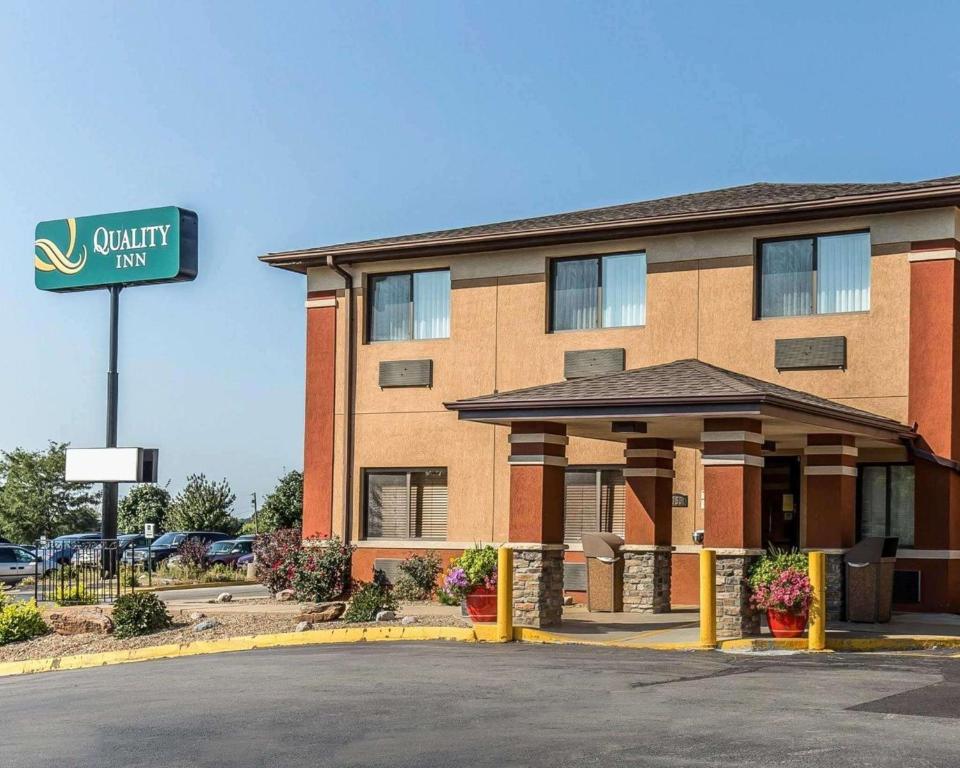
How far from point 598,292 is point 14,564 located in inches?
902

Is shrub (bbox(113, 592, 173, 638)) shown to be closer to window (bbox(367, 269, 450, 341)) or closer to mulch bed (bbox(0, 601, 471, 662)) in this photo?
mulch bed (bbox(0, 601, 471, 662))

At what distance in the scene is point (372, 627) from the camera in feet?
66.4

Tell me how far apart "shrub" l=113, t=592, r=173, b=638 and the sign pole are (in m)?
11.3

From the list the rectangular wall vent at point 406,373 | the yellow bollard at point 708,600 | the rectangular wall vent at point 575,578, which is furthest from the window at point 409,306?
the yellow bollard at point 708,600

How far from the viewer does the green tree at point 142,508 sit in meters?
65.4

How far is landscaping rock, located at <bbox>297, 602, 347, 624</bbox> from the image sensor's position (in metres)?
21.7

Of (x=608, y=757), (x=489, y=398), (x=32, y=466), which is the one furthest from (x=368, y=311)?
(x=32, y=466)

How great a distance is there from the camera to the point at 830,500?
833 inches

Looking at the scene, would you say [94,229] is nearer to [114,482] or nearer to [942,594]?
[114,482]

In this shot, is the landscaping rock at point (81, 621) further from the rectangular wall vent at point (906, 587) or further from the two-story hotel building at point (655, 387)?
the rectangular wall vent at point (906, 587)

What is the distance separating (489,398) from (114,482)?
1357 cm

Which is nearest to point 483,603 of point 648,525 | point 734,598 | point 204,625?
point 734,598

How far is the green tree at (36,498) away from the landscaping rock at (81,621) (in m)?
44.7

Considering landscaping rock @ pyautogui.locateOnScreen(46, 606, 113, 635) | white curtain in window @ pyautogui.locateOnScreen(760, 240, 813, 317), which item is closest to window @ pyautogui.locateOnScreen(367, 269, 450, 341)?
white curtain in window @ pyautogui.locateOnScreen(760, 240, 813, 317)
